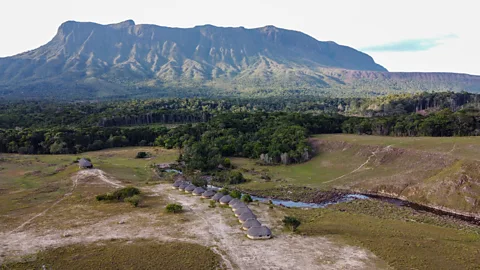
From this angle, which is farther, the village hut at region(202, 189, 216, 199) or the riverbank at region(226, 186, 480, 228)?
the village hut at region(202, 189, 216, 199)

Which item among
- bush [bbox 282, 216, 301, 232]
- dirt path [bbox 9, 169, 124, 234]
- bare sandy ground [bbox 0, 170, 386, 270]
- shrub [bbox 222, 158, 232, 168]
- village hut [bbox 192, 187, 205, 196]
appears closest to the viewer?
bare sandy ground [bbox 0, 170, 386, 270]

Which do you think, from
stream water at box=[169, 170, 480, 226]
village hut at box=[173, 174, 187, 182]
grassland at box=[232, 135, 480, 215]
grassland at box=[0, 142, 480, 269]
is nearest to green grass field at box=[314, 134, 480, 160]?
grassland at box=[232, 135, 480, 215]

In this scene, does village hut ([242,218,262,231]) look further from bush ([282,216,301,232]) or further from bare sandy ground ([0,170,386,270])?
bush ([282,216,301,232])

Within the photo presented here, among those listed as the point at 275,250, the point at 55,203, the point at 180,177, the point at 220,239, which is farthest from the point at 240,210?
the point at 180,177

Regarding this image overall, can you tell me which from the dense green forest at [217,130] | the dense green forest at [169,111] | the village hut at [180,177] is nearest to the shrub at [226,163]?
the dense green forest at [217,130]

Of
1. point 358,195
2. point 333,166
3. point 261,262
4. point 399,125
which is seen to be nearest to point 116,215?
point 261,262

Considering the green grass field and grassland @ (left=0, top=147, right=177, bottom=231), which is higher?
the green grass field

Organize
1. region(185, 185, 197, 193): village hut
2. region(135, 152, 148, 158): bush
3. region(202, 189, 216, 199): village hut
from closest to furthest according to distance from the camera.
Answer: region(202, 189, 216, 199): village hut < region(185, 185, 197, 193): village hut < region(135, 152, 148, 158): bush
